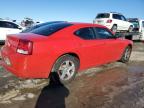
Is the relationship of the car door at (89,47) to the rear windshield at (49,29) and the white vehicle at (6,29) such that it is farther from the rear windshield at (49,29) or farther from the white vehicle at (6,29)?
the white vehicle at (6,29)

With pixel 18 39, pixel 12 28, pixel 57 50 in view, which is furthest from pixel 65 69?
pixel 12 28

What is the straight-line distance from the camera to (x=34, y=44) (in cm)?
531

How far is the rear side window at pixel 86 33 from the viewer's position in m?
6.54

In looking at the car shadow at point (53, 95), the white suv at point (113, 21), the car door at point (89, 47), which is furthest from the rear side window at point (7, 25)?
Answer: the car shadow at point (53, 95)

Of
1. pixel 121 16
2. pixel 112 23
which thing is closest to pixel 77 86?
pixel 112 23

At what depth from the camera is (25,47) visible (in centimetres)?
534

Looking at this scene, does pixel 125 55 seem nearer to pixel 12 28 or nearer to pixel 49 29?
pixel 49 29

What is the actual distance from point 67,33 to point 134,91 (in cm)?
219

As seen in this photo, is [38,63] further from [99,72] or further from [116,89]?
[99,72]

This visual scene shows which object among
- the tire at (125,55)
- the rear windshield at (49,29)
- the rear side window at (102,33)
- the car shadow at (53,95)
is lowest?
the car shadow at (53,95)

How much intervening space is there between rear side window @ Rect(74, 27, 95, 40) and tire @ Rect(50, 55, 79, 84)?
0.68 metres

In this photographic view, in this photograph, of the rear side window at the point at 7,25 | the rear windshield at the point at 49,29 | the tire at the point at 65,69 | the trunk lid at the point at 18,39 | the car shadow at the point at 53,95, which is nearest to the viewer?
the car shadow at the point at 53,95

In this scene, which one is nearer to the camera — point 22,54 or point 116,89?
point 22,54

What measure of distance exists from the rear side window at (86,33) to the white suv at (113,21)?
10070 mm
